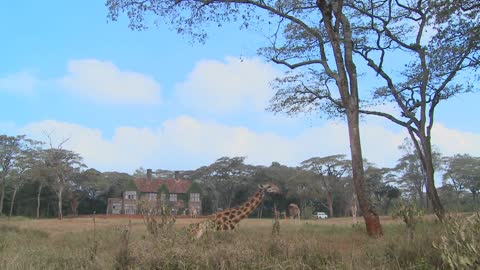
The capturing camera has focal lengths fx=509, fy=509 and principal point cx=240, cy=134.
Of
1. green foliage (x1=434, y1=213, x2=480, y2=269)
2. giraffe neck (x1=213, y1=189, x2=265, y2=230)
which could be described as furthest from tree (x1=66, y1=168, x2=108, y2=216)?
green foliage (x1=434, y1=213, x2=480, y2=269)

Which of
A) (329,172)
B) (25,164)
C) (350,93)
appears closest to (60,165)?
(25,164)

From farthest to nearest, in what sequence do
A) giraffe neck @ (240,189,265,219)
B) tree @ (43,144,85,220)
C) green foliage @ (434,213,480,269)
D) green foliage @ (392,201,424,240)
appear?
1. tree @ (43,144,85,220)
2. giraffe neck @ (240,189,265,219)
3. green foliage @ (392,201,424,240)
4. green foliage @ (434,213,480,269)

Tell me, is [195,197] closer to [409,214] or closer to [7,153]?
Answer: [7,153]

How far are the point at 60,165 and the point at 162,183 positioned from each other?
41.8ft

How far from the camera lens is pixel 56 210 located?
66875 mm

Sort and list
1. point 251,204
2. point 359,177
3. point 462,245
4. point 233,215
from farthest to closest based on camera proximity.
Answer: point 251,204 < point 233,215 < point 359,177 < point 462,245

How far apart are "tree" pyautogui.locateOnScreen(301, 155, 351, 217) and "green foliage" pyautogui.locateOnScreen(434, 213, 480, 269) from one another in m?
59.9

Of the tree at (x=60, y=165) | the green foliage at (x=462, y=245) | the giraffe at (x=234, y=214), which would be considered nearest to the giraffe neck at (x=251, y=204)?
the giraffe at (x=234, y=214)

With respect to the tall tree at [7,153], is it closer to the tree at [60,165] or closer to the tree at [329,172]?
the tree at [60,165]

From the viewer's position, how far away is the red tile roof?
2463 inches

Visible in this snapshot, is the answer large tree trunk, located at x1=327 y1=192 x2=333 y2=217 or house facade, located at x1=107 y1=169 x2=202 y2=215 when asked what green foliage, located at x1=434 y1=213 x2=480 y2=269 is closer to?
house facade, located at x1=107 y1=169 x2=202 y2=215

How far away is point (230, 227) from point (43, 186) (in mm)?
54525

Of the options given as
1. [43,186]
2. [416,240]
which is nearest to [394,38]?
[416,240]

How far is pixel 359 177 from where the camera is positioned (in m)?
13.8
